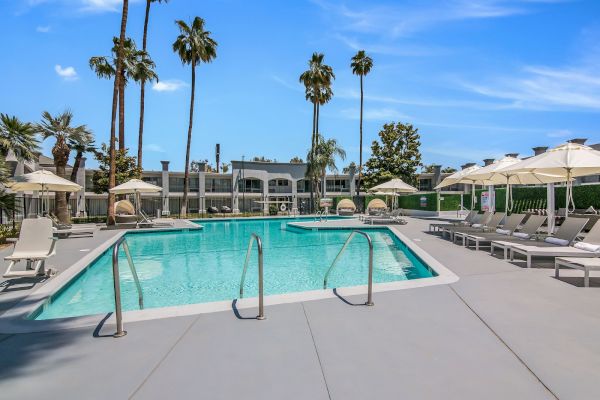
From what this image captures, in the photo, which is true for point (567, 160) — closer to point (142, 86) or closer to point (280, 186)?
point (142, 86)

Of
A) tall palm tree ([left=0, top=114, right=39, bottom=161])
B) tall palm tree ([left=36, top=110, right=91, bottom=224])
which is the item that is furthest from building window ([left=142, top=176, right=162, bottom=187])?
tall palm tree ([left=0, top=114, right=39, bottom=161])

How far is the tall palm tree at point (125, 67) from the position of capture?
76.5 ft

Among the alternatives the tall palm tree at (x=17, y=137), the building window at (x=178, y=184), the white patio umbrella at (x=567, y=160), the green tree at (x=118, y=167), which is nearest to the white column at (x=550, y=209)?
the white patio umbrella at (x=567, y=160)

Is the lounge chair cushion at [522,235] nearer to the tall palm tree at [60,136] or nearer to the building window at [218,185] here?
the tall palm tree at [60,136]

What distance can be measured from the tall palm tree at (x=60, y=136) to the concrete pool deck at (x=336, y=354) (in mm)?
18619

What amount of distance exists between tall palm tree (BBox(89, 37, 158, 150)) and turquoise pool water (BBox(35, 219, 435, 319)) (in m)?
11.9

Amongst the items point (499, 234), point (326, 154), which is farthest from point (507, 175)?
point (326, 154)

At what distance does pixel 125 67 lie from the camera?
73.1ft

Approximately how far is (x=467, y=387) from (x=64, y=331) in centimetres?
435

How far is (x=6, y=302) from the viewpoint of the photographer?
5.31m

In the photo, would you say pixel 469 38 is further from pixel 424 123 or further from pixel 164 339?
pixel 424 123

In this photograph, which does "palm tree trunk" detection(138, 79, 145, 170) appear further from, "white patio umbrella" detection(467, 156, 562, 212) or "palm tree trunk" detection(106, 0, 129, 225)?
"white patio umbrella" detection(467, 156, 562, 212)

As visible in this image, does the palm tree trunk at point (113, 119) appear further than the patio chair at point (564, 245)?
Yes

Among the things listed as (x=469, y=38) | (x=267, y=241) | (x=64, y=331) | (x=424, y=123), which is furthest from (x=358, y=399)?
(x=424, y=123)
